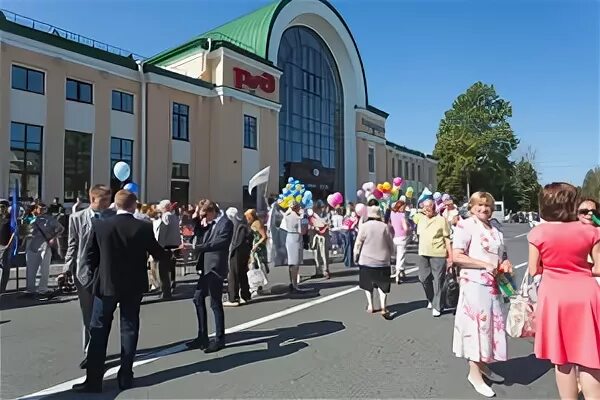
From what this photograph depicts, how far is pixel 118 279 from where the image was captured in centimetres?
444

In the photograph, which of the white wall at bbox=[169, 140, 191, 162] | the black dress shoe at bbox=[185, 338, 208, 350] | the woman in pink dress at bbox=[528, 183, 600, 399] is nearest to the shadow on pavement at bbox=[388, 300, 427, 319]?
the black dress shoe at bbox=[185, 338, 208, 350]

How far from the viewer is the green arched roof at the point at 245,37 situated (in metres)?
26.6

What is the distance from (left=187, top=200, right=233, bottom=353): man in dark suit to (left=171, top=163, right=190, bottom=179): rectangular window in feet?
62.2

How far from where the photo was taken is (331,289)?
10.0 meters

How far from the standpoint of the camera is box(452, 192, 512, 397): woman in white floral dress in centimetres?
438

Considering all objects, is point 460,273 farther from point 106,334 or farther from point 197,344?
point 106,334

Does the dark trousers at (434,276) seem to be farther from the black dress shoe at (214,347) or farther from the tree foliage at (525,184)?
the tree foliage at (525,184)

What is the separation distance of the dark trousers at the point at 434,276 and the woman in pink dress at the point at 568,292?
408 cm

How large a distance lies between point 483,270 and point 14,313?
698cm

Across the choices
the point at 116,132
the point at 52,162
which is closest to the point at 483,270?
the point at 52,162

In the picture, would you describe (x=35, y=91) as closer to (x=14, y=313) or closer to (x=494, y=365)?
(x=14, y=313)

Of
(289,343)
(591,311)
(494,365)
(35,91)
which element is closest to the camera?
(591,311)

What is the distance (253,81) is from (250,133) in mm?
2962

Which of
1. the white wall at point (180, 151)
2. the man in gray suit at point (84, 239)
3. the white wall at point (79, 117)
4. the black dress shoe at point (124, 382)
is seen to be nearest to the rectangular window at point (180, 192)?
the white wall at point (180, 151)
